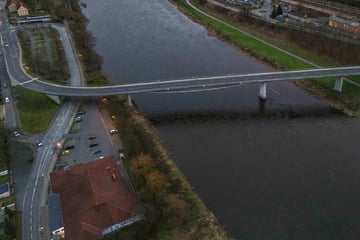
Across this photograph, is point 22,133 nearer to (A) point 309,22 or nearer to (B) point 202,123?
(B) point 202,123

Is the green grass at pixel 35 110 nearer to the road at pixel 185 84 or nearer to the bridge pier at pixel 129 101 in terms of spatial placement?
the road at pixel 185 84

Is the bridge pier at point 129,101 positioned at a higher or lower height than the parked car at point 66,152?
higher

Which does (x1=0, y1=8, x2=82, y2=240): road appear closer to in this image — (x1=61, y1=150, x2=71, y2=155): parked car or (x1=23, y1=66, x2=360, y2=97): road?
(x1=61, y1=150, x2=71, y2=155): parked car

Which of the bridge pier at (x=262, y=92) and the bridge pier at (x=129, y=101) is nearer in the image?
the bridge pier at (x=129, y=101)

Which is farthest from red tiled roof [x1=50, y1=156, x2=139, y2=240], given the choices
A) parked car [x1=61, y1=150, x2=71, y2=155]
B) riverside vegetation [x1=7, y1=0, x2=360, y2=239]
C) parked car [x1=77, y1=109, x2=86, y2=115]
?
parked car [x1=77, y1=109, x2=86, y2=115]

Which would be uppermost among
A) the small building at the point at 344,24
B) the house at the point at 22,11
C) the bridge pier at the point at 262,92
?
the house at the point at 22,11

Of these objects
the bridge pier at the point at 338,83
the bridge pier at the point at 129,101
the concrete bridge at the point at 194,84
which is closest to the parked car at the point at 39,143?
the concrete bridge at the point at 194,84

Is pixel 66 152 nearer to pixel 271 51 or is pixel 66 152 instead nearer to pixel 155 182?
pixel 155 182

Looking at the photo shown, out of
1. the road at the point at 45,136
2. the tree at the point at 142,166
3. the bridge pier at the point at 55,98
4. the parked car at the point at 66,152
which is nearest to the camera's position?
the road at the point at 45,136

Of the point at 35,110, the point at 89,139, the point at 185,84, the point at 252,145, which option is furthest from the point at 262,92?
the point at 35,110
